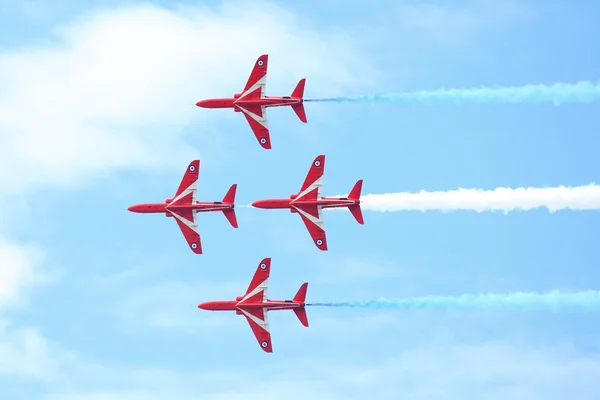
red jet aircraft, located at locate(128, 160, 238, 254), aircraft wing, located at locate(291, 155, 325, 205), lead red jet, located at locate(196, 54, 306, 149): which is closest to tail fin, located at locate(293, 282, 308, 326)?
aircraft wing, located at locate(291, 155, 325, 205)

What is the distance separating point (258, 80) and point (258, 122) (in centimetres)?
355

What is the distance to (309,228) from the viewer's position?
179m

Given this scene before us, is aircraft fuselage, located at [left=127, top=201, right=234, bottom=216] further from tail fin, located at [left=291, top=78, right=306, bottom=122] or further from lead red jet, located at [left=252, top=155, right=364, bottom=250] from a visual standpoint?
tail fin, located at [left=291, top=78, right=306, bottom=122]

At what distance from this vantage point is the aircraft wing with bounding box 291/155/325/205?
7037 inches

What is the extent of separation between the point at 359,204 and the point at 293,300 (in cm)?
953

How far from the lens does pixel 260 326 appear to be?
179125 millimetres

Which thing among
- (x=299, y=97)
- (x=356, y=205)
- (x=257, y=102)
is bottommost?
(x=356, y=205)

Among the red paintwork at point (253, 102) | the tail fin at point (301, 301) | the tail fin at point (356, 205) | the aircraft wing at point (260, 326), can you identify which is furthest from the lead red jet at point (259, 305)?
the red paintwork at point (253, 102)

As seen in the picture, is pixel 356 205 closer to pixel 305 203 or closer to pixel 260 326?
pixel 305 203

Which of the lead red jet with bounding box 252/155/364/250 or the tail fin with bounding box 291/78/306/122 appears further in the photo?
the lead red jet with bounding box 252/155/364/250

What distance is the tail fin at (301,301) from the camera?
174875 millimetres

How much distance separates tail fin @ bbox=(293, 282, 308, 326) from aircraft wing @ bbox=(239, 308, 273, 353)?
4.63m

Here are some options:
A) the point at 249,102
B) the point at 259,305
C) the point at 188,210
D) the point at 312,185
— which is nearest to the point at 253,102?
the point at 249,102

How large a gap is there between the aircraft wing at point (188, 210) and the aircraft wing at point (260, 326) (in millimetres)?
7408
